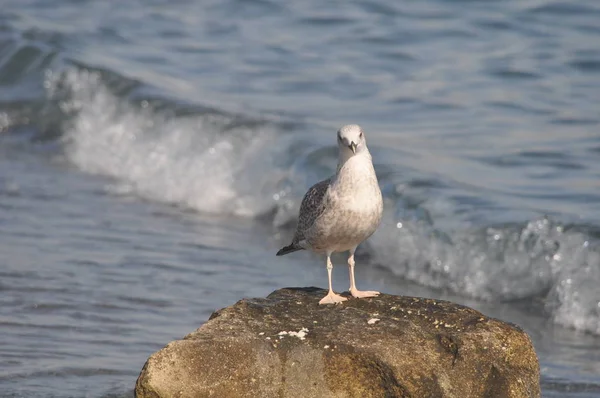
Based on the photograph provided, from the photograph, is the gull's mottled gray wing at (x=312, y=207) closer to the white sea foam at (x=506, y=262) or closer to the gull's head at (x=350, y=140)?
the gull's head at (x=350, y=140)

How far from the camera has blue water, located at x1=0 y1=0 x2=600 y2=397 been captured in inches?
332

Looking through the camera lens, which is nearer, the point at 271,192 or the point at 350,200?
the point at 350,200

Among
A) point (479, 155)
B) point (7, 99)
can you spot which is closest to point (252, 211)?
point (479, 155)

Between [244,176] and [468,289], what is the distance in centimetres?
371

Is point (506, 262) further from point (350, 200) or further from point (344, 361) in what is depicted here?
point (344, 361)

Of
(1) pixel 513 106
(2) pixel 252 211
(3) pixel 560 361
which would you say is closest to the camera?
(3) pixel 560 361

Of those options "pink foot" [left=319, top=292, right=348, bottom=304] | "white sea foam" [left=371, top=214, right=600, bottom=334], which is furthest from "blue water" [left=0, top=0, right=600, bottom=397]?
"pink foot" [left=319, top=292, right=348, bottom=304]

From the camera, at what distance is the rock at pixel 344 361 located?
5152 mm

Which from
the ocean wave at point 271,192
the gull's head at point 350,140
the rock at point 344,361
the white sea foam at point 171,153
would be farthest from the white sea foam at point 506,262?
the rock at point 344,361

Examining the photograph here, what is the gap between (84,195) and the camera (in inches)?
470

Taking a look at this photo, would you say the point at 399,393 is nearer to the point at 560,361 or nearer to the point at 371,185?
the point at 371,185

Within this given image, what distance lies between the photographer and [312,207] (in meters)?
6.37

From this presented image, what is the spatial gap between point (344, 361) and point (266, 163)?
7.74 meters

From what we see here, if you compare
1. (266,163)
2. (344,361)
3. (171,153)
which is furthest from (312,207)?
(171,153)
